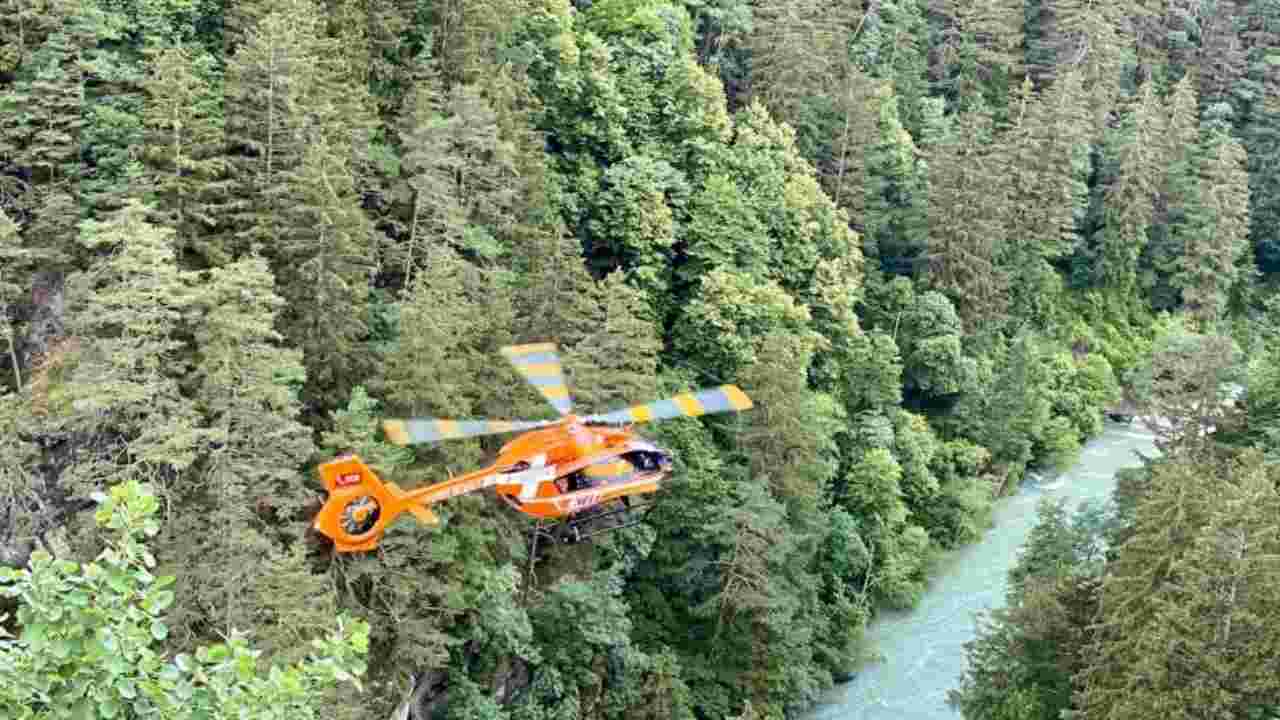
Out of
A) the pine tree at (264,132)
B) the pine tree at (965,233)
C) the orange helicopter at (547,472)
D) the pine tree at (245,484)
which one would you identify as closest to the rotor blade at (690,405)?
the orange helicopter at (547,472)

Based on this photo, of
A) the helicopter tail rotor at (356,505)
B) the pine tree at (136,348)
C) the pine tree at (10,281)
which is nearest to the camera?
the helicopter tail rotor at (356,505)

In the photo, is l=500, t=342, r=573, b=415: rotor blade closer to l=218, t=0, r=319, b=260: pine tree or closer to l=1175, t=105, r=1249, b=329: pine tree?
l=218, t=0, r=319, b=260: pine tree

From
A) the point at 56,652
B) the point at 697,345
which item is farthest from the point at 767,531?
the point at 56,652

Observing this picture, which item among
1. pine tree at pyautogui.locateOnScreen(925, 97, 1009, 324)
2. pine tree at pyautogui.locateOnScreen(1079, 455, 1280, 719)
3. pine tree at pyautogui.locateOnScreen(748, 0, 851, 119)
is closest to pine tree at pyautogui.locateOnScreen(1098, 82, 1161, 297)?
pine tree at pyautogui.locateOnScreen(925, 97, 1009, 324)

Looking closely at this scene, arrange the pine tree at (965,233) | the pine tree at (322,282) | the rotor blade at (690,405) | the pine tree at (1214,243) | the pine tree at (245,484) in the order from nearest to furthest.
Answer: the rotor blade at (690,405), the pine tree at (245,484), the pine tree at (322,282), the pine tree at (965,233), the pine tree at (1214,243)

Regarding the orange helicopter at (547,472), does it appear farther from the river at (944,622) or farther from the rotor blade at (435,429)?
the river at (944,622)

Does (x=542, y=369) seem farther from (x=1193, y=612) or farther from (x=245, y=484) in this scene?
(x=1193, y=612)
